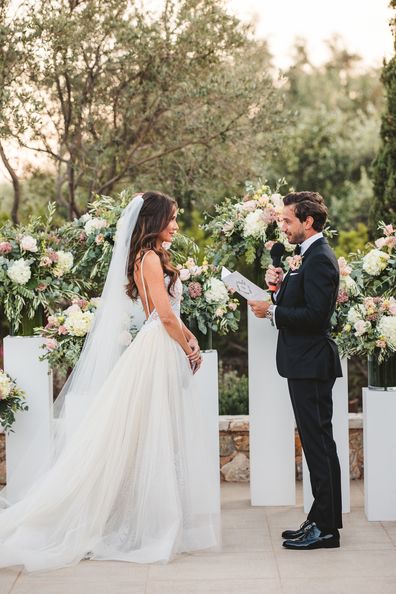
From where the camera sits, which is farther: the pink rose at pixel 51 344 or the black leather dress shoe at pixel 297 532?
the pink rose at pixel 51 344

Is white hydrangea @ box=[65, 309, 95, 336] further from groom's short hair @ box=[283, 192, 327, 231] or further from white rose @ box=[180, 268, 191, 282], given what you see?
groom's short hair @ box=[283, 192, 327, 231]

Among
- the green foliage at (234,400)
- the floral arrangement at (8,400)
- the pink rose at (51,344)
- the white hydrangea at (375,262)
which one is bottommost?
the green foliage at (234,400)

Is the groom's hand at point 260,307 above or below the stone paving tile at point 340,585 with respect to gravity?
above

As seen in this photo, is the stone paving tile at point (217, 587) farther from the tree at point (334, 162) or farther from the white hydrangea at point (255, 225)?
the tree at point (334, 162)

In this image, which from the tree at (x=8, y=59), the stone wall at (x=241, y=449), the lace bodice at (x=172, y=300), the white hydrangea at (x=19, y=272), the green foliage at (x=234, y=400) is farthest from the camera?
the green foliage at (x=234, y=400)

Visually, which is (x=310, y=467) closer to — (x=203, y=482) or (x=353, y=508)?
(x=203, y=482)

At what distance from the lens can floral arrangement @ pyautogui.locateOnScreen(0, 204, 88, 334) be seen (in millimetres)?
5613

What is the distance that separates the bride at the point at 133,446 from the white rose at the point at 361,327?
3.47 feet

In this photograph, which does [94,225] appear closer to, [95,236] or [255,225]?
[95,236]

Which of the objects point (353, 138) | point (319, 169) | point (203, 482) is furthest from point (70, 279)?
point (353, 138)

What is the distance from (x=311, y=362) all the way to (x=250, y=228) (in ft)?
4.30

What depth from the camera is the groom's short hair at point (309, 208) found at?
15.3ft

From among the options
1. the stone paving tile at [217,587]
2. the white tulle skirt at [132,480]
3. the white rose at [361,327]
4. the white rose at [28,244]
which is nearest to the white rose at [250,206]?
the white rose at [361,327]

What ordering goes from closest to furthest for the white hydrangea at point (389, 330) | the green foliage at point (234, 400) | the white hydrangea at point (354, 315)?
the white hydrangea at point (389, 330), the white hydrangea at point (354, 315), the green foliage at point (234, 400)
